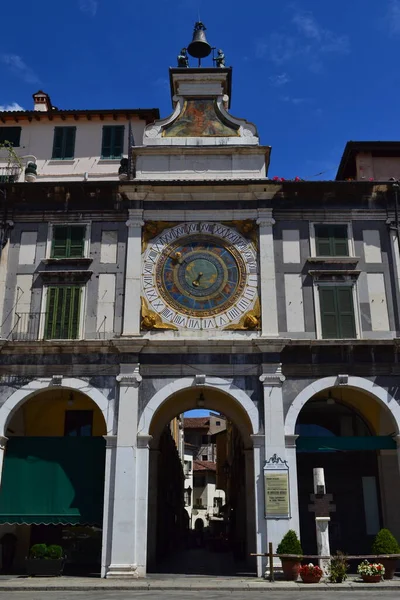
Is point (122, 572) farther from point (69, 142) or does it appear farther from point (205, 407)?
point (69, 142)

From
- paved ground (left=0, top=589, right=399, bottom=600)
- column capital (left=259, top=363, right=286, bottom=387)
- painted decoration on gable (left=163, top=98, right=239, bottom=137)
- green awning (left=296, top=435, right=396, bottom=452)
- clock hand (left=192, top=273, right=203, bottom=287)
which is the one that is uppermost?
painted decoration on gable (left=163, top=98, right=239, bottom=137)

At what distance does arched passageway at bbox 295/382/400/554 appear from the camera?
25172 millimetres

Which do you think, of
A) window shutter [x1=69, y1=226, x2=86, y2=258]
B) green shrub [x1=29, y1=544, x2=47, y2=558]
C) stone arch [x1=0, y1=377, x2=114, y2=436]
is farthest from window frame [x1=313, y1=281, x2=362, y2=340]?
green shrub [x1=29, y1=544, x2=47, y2=558]

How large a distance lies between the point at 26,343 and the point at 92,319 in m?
2.63

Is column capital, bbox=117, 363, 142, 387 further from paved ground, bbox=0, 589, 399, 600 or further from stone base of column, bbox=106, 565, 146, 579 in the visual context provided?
paved ground, bbox=0, 589, 399, 600

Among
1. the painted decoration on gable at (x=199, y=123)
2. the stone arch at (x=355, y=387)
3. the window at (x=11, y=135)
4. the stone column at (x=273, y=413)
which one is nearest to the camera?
the stone column at (x=273, y=413)

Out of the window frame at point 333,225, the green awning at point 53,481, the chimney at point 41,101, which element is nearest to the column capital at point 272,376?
the window frame at point 333,225

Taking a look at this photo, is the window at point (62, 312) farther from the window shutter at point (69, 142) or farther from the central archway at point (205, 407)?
the window shutter at point (69, 142)

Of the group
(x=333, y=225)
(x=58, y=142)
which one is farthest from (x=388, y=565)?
(x=58, y=142)

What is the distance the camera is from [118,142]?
100 feet

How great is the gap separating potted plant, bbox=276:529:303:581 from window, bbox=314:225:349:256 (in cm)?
1099

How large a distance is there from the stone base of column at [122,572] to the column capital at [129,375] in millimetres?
6238

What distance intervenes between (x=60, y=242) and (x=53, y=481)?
30.9 feet

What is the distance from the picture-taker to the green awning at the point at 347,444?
78.8 feet
